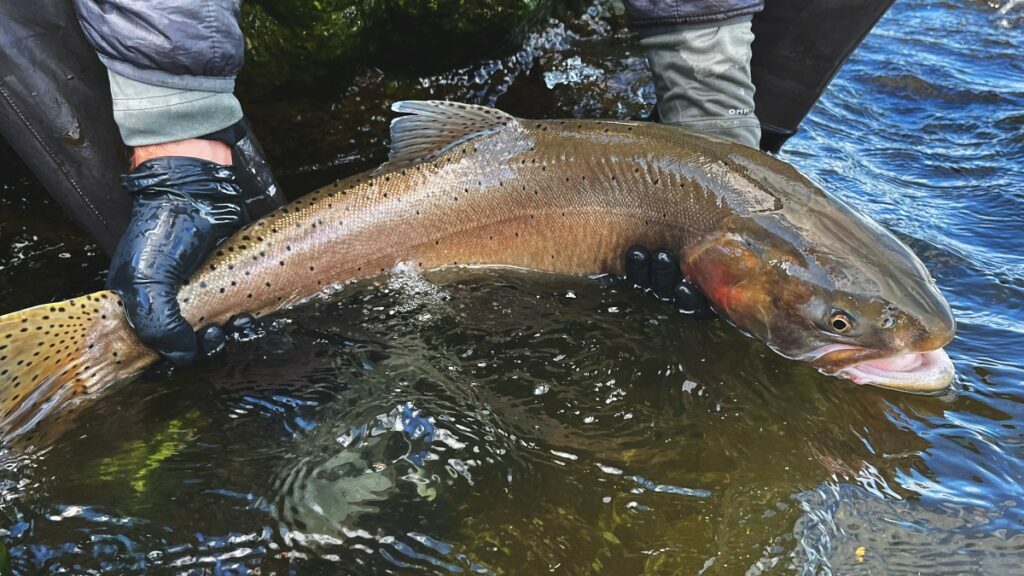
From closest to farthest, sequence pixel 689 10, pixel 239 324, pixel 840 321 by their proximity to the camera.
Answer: pixel 840 321
pixel 239 324
pixel 689 10

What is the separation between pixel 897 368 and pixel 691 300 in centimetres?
82

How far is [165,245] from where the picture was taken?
115 inches

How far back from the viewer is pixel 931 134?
563 cm

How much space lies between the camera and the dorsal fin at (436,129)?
3398 millimetres

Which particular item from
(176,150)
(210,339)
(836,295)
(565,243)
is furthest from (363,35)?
(836,295)

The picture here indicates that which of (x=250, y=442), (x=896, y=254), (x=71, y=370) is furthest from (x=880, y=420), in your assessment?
(x=71, y=370)

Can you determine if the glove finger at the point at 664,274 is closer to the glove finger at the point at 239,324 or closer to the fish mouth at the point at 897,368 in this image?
the fish mouth at the point at 897,368

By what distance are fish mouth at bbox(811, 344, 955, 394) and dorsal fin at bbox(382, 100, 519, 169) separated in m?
1.71

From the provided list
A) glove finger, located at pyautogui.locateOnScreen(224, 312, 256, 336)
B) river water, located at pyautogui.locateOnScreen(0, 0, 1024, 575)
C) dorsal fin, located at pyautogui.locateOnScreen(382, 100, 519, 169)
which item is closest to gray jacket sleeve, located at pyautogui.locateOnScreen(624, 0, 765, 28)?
dorsal fin, located at pyautogui.locateOnScreen(382, 100, 519, 169)

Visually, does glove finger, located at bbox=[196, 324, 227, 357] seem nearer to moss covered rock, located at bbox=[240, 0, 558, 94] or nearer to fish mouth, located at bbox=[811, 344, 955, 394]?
moss covered rock, located at bbox=[240, 0, 558, 94]

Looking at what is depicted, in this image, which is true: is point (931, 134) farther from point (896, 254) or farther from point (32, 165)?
Answer: point (32, 165)

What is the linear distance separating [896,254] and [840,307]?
316mm

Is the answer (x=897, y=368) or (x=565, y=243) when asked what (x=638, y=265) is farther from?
(x=897, y=368)

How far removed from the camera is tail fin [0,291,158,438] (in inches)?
108
